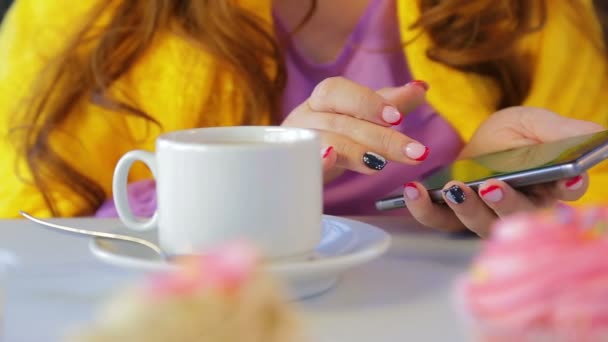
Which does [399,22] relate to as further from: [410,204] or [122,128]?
[410,204]

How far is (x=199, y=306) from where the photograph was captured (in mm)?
230

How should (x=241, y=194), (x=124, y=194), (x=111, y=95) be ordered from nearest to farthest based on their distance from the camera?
(x=241, y=194) → (x=124, y=194) → (x=111, y=95)

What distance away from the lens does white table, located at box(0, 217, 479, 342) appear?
1.41 ft

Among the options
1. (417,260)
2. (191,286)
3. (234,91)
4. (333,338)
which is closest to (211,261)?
(191,286)

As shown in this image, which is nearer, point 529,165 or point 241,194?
point 241,194

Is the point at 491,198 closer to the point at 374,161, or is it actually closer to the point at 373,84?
the point at 374,161

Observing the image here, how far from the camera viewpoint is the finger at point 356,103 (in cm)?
74

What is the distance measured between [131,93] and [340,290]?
0.73m

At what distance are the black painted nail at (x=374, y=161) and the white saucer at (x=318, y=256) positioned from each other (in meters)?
0.12

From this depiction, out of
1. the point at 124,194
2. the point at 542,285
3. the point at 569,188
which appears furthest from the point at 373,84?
the point at 542,285

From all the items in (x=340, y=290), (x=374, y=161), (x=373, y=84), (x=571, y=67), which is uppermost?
(x=571, y=67)

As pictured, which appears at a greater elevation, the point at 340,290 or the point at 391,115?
the point at 391,115

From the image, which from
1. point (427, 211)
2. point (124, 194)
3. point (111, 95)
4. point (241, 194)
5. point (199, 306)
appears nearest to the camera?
point (199, 306)

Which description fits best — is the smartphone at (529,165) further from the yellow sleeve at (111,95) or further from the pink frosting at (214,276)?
the yellow sleeve at (111,95)
